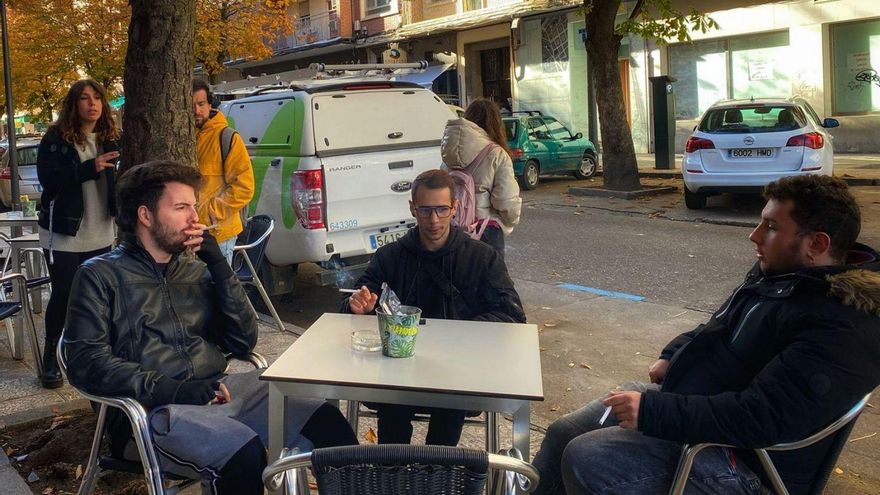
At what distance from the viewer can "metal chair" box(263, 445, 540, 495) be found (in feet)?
6.48

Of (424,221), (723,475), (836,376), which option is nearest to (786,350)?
(836,376)

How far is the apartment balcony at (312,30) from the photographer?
113ft

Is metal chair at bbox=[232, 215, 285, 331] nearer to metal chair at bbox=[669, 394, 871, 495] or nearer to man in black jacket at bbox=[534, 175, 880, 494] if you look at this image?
man in black jacket at bbox=[534, 175, 880, 494]

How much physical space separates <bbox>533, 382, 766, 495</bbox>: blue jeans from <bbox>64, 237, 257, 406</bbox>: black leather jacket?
4.61 feet

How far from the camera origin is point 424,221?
382 cm

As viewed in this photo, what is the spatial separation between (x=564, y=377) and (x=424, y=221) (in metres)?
2.40

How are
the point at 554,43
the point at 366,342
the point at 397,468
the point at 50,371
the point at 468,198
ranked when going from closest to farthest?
1. the point at 397,468
2. the point at 366,342
3. the point at 50,371
4. the point at 468,198
5. the point at 554,43

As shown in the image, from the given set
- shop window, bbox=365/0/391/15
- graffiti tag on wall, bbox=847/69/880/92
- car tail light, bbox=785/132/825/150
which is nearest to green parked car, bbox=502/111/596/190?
car tail light, bbox=785/132/825/150

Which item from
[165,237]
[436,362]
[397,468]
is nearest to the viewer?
[397,468]

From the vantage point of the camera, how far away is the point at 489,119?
20.9 feet

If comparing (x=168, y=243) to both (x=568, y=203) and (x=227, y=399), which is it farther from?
(x=568, y=203)

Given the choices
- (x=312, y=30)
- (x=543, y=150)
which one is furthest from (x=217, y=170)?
(x=312, y=30)

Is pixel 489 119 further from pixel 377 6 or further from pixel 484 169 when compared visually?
pixel 377 6

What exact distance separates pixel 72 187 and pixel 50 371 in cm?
114
